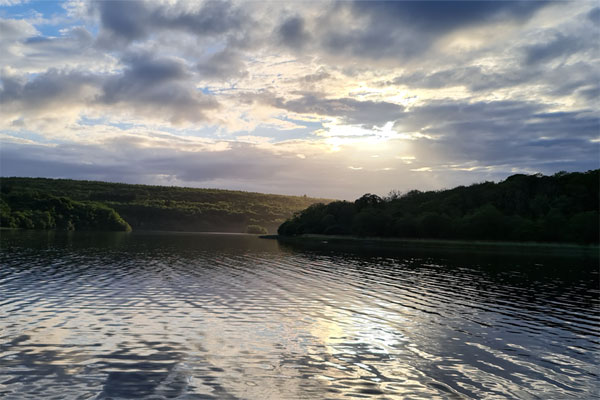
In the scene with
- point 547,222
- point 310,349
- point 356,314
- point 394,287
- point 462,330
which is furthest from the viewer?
point 547,222

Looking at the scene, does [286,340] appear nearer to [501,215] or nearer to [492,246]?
[492,246]

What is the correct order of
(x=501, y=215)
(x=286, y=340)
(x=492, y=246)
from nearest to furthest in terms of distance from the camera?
1. (x=286, y=340)
2. (x=492, y=246)
3. (x=501, y=215)

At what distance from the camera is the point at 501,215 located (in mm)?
140250

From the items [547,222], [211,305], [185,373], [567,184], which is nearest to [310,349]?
[185,373]

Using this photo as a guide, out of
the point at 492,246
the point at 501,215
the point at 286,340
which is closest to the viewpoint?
the point at 286,340

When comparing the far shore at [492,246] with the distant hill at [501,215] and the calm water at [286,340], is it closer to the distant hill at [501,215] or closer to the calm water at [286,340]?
the distant hill at [501,215]

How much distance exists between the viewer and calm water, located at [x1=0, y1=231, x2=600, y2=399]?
15.3m

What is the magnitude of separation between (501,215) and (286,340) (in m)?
137

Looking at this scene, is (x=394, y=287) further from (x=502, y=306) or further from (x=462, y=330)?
(x=462, y=330)

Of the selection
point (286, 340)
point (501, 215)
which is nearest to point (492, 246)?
point (501, 215)

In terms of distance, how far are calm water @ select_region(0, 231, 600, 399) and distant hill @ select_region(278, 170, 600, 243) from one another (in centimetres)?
9424

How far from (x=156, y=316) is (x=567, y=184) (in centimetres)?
17080

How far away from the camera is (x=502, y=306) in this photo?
3403 cm

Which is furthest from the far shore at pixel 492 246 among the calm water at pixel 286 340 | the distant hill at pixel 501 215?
the calm water at pixel 286 340
